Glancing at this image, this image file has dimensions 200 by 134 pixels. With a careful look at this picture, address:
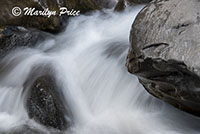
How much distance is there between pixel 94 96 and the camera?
4312 millimetres

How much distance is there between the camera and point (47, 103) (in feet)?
12.6

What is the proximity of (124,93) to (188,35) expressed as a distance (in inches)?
61.6

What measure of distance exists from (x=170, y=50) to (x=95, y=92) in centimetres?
174

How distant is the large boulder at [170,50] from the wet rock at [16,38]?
2.65 metres

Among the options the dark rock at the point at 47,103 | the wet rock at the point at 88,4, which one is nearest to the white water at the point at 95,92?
the dark rock at the point at 47,103

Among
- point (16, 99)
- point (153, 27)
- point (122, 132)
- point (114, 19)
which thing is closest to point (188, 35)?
point (153, 27)

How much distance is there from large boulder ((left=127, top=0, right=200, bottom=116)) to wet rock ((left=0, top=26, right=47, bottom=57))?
2648 millimetres

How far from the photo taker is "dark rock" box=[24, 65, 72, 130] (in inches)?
149

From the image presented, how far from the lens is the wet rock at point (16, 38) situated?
5.34 meters

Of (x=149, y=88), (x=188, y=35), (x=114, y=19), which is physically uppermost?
(x=188, y=35)

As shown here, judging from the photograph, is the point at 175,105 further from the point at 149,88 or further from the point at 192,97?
the point at 192,97
